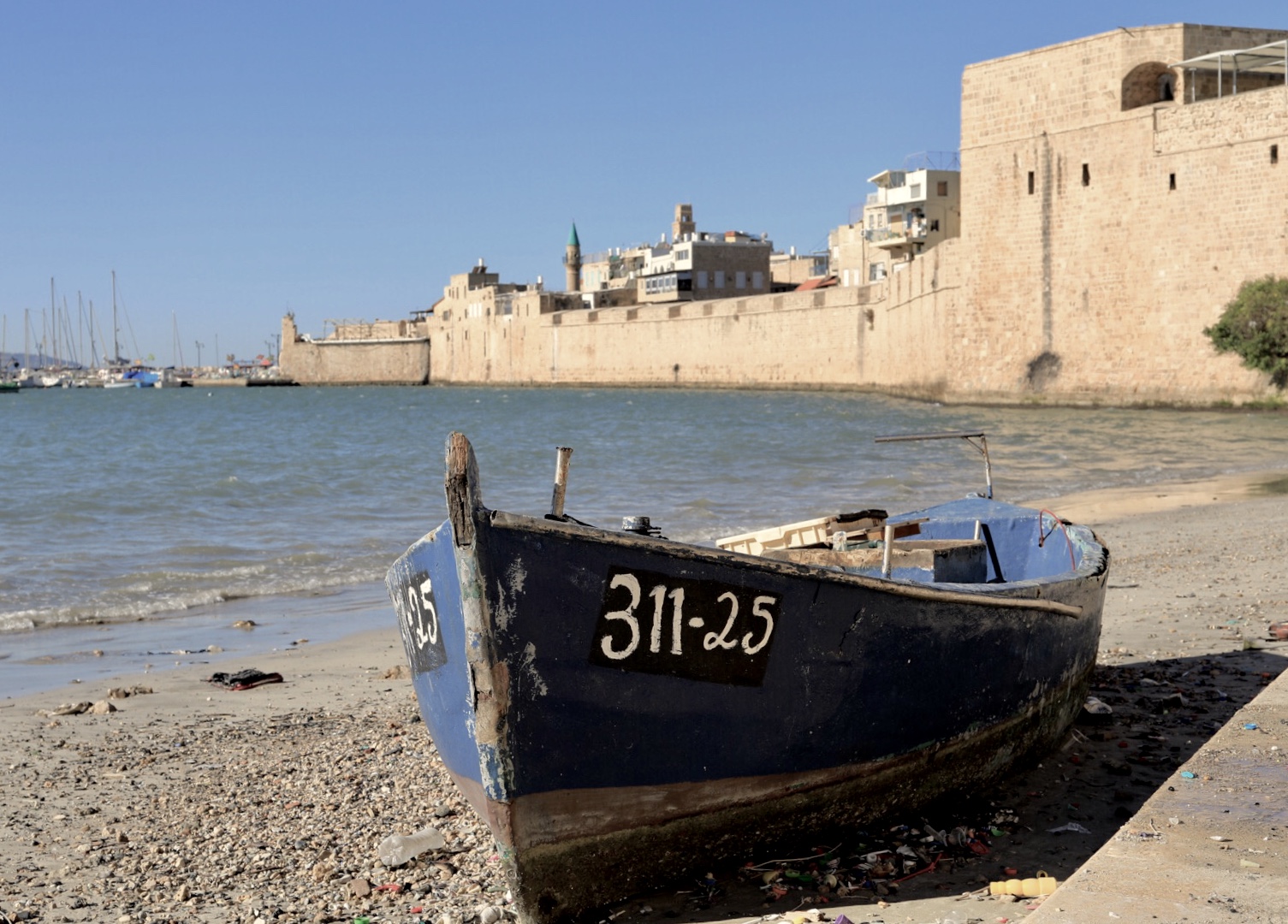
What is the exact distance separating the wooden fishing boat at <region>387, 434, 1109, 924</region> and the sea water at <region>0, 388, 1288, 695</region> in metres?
4.22

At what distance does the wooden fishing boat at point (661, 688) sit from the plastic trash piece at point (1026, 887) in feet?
1.75

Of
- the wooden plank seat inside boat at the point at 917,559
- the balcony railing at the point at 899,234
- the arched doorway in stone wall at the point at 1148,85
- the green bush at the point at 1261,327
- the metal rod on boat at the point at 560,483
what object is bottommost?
the wooden plank seat inside boat at the point at 917,559

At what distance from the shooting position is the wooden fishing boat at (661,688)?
3072 mm

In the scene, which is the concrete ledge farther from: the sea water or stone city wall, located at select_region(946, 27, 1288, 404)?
stone city wall, located at select_region(946, 27, 1288, 404)

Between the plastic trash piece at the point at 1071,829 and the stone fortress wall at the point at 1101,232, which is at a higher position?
the stone fortress wall at the point at 1101,232

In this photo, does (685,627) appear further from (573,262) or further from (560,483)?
(573,262)

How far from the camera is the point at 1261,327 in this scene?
24.2 m

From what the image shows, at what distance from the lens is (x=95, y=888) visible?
11.1ft

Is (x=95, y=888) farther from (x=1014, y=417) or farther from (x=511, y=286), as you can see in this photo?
(x=511, y=286)

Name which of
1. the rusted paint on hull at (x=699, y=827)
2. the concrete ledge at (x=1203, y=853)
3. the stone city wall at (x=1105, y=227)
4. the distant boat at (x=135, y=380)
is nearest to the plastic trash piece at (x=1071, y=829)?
the rusted paint on hull at (x=699, y=827)

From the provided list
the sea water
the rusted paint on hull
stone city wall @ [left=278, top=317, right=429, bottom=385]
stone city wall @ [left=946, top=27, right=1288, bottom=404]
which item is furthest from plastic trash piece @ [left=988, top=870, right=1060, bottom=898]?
stone city wall @ [left=278, top=317, right=429, bottom=385]

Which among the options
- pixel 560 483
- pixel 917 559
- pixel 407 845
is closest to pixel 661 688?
pixel 560 483

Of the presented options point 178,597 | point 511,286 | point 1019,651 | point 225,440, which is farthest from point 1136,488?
point 511,286

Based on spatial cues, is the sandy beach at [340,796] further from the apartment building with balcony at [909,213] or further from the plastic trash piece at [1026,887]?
the apartment building with balcony at [909,213]
